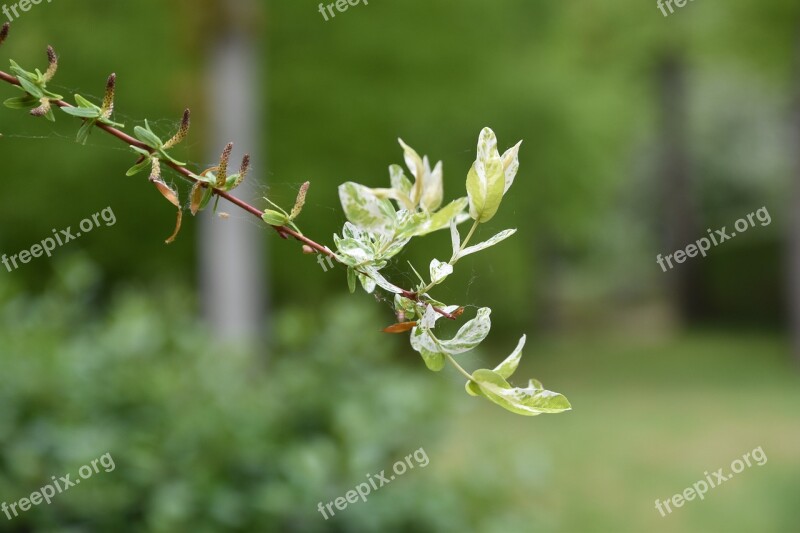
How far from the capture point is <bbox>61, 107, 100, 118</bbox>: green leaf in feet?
2.43

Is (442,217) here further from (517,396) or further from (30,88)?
(30,88)

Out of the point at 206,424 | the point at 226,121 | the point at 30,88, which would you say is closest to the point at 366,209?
the point at 30,88

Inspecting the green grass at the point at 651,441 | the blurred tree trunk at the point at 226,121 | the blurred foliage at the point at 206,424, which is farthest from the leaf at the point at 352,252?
the blurred tree trunk at the point at 226,121

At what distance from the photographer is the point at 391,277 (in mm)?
1018

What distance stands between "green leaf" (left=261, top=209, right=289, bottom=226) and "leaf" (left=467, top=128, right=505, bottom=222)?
15 cm

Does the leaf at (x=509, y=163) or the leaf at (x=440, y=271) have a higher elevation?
the leaf at (x=509, y=163)

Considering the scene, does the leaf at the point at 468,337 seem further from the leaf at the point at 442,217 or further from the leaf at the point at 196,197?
the leaf at the point at 196,197

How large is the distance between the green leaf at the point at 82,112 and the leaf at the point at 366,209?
22 centimetres

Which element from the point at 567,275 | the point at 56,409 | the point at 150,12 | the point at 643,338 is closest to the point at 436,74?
the point at 150,12

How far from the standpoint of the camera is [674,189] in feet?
62.8

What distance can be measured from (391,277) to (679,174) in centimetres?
1911

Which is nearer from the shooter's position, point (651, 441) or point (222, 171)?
point (222, 171)

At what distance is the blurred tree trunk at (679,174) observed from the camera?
62.1ft

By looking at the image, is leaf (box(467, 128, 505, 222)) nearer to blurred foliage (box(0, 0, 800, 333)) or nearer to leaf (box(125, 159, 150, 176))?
leaf (box(125, 159, 150, 176))
